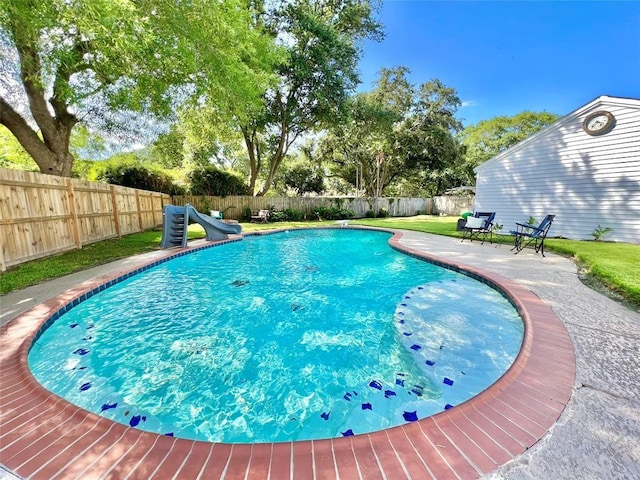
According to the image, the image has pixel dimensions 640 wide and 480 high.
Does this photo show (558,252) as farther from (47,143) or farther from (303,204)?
(47,143)

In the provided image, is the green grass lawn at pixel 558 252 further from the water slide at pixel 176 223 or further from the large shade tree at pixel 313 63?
the large shade tree at pixel 313 63

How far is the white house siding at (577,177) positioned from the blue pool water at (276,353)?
6868 millimetres

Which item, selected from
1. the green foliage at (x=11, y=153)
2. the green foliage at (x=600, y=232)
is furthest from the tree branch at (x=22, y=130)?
the green foliage at (x=600, y=232)

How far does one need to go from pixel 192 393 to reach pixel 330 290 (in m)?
2.95

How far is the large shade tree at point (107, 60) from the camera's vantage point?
16.8 feet

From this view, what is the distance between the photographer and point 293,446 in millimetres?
1533

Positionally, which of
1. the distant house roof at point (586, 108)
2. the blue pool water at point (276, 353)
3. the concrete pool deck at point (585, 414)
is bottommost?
the blue pool water at point (276, 353)

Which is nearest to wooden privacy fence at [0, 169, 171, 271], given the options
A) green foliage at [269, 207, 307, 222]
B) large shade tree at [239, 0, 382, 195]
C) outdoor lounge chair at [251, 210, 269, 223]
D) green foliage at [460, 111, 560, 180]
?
large shade tree at [239, 0, 382, 195]

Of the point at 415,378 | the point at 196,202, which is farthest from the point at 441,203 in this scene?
the point at 415,378

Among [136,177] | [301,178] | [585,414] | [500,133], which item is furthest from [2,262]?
[500,133]

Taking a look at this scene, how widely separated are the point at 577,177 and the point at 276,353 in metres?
11.2

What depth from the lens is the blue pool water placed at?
220cm

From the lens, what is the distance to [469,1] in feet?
33.2

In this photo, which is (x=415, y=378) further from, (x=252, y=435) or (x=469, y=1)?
(x=469, y=1)
